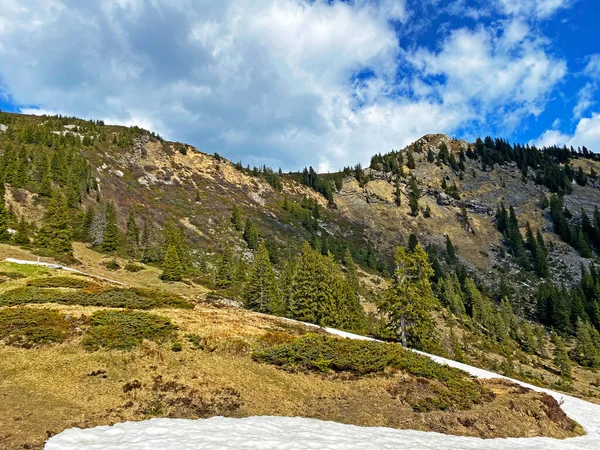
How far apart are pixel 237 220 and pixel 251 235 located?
1102 cm

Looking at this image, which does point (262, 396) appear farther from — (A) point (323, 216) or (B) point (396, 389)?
(A) point (323, 216)

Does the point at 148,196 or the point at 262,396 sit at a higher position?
the point at 148,196

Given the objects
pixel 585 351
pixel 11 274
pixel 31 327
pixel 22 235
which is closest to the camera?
pixel 31 327

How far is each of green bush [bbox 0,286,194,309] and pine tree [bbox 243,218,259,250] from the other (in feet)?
228

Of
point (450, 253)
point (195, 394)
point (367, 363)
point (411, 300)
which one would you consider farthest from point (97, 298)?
point (450, 253)

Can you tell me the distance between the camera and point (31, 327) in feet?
63.5

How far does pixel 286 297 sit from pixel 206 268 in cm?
2758

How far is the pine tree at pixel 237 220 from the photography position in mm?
111856

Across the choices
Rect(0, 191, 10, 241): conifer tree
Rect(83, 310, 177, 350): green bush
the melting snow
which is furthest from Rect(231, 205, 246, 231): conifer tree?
the melting snow

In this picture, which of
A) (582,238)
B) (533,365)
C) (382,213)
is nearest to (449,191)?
(382,213)

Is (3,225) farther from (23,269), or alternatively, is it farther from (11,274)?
(11,274)

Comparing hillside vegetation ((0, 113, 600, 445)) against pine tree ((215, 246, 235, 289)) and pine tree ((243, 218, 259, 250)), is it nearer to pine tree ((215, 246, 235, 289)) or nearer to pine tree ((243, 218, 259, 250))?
pine tree ((215, 246, 235, 289))

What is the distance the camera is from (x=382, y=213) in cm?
16712

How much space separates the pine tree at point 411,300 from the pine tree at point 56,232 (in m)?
48.4
